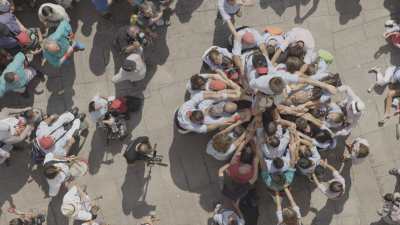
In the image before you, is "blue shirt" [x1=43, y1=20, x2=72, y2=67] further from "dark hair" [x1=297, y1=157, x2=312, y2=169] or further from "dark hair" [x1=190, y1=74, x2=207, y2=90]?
"dark hair" [x1=297, y1=157, x2=312, y2=169]

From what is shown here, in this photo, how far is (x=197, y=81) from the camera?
10539mm

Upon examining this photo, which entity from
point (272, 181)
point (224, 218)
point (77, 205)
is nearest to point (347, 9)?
point (272, 181)

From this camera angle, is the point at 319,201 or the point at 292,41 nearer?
the point at 292,41

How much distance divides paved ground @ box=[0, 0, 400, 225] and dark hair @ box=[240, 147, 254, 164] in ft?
4.05

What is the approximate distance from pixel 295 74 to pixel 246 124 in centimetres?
166

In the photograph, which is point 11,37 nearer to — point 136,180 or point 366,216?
point 136,180

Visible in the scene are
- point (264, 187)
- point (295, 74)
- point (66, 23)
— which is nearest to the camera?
point (295, 74)

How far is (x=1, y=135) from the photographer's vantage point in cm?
1044

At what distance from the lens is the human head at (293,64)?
10.0 metres

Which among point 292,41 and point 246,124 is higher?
point 292,41

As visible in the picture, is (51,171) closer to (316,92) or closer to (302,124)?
(302,124)

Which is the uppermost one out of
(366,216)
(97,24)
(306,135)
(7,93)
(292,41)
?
(97,24)

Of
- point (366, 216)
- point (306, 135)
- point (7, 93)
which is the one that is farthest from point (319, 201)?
point (7, 93)

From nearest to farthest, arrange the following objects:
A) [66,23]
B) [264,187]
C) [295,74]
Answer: [295,74]
[66,23]
[264,187]
